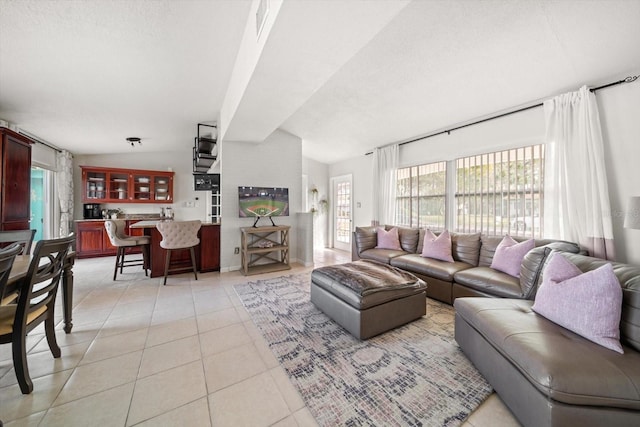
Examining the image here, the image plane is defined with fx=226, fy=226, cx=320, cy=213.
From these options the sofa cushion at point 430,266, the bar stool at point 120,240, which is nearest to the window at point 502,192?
the sofa cushion at point 430,266

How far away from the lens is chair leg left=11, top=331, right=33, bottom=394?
4.46 feet

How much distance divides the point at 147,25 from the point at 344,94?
2.24 meters

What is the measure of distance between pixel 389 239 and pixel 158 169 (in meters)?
6.19

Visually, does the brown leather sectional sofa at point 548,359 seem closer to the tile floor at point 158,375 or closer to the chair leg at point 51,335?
the tile floor at point 158,375

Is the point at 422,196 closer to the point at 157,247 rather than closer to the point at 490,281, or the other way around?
the point at 490,281

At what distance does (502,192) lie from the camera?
3.21m

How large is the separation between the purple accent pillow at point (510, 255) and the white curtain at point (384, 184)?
2.13m

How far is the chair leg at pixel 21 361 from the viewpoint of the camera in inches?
53.6

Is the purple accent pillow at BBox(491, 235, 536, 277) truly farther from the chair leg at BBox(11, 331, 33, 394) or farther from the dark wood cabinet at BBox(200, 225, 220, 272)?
the dark wood cabinet at BBox(200, 225, 220, 272)

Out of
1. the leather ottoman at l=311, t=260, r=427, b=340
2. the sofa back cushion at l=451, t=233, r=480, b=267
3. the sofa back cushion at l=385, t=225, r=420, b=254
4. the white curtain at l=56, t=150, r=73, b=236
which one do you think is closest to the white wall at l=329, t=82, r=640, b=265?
the sofa back cushion at l=451, t=233, r=480, b=267

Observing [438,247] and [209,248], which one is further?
[209,248]

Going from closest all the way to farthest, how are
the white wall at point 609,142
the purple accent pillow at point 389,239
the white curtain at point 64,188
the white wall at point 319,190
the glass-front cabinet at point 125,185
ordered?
the white wall at point 609,142
the purple accent pillow at point 389,239
the white curtain at point 64,188
the glass-front cabinet at point 125,185
the white wall at point 319,190

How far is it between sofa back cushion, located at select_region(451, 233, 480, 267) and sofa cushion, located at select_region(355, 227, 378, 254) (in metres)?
1.29

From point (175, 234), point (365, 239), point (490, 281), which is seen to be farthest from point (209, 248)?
point (490, 281)
